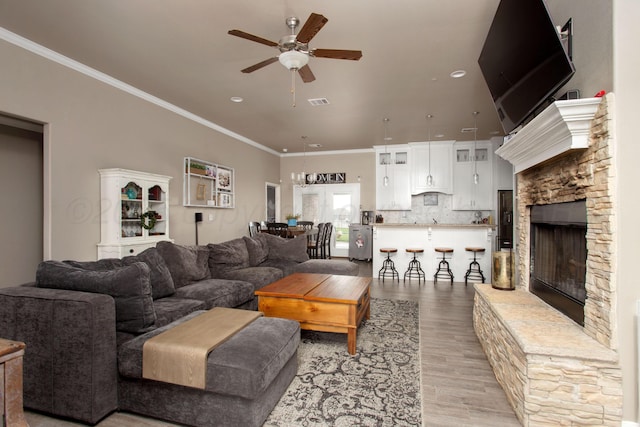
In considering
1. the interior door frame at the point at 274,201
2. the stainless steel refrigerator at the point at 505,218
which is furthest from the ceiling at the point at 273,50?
the interior door frame at the point at 274,201

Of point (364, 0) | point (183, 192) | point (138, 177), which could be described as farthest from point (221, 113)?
point (364, 0)

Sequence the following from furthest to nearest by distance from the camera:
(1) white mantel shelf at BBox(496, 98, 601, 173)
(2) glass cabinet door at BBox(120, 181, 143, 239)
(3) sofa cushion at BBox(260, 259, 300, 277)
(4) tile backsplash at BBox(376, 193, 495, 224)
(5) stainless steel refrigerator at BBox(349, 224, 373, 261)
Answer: (5) stainless steel refrigerator at BBox(349, 224, 373, 261)
(4) tile backsplash at BBox(376, 193, 495, 224)
(3) sofa cushion at BBox(260, 259, 300, 277)
(2) glass cabinet door at BBox(120, 181, 143, 239)
(1) white mantel shelf at BBox(496, 98, 601, 173)

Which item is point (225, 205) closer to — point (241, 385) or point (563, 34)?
point (241, 385)

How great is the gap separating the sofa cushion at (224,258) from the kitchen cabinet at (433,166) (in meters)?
5.17

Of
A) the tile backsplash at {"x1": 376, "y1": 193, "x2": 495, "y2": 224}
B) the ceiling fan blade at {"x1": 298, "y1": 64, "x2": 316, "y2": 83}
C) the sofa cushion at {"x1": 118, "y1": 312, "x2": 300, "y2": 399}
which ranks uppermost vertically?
the ceiling fan blade at {"x1": 298, "y1": 64, "x2": 316, "y2": 83}

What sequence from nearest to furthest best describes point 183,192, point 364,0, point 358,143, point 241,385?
point 241,385
point 364,0
point 183,192
point 358,143

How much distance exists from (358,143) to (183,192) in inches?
173

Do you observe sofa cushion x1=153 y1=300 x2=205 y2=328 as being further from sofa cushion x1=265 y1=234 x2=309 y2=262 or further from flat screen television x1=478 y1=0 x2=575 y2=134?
flat screen television x1=478 y1=0 x2=575 y2=134

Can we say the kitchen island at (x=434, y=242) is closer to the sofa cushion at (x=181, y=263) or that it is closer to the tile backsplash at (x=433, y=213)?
the tile backsplash at (x=433, y=213)

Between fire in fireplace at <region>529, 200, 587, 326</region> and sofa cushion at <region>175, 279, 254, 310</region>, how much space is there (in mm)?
2781

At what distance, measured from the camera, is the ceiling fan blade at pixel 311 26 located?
7.50 feet

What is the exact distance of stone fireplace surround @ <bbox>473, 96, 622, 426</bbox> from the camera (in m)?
1.74

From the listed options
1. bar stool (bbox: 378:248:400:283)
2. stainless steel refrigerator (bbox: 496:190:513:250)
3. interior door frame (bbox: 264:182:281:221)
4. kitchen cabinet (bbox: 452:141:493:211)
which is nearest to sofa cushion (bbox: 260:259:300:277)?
bar stool (bbox: 378:248:400:283)

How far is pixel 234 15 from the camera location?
2908mm
